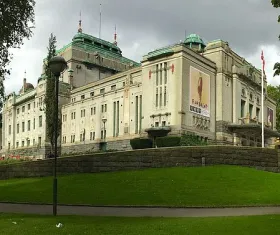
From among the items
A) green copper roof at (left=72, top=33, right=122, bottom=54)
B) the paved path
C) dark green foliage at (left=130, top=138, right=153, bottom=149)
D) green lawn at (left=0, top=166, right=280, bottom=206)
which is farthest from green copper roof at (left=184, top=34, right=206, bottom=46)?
the paved path

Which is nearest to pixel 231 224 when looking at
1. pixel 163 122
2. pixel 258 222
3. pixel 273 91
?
pixel 258 222

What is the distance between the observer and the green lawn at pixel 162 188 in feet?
61.8

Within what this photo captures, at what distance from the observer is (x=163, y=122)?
185 ft

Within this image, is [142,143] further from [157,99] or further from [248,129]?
[248,129]

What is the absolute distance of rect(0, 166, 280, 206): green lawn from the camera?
1884cm

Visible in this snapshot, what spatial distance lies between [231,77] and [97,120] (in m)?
25.7

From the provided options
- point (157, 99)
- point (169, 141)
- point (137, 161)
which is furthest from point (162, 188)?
point (157, 99)

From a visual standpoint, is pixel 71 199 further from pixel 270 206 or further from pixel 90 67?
pixel 90 67

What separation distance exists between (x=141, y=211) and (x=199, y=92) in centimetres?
4486

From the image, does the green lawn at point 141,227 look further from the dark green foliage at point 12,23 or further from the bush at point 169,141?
the bush at point 169,141

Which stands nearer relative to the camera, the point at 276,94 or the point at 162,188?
the point at 162,188

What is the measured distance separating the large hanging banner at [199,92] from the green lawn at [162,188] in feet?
100

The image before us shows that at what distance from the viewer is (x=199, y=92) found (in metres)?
59.1

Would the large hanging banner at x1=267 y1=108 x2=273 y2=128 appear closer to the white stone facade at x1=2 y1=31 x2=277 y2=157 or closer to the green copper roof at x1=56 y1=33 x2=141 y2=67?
the white stone facade at x1=2 y1=31 x2=277 y2=157
